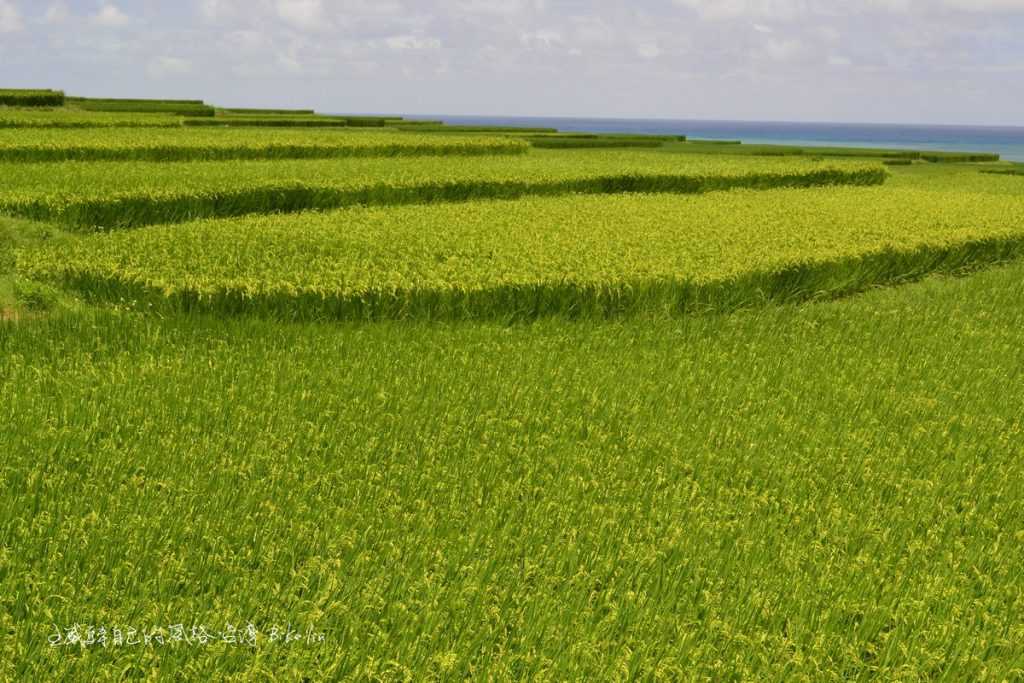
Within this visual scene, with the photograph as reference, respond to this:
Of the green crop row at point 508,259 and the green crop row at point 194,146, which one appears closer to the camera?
the green crop row at point 508,259

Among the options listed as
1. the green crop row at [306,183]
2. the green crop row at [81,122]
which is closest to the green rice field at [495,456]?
the green crop row at [306,183]

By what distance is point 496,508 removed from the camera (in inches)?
159

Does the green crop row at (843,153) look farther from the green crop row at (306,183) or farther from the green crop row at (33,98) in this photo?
the green crop row at (33,98)

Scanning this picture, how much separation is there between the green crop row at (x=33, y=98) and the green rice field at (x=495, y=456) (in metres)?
26.1

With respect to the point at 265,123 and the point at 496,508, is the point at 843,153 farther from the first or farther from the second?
the point at 496,508

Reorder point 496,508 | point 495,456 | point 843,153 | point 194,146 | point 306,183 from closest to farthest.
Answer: point 496,508, point 495,456, point 306,183, point 194,146, point 843,153

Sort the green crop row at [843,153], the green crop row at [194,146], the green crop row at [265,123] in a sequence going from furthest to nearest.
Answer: the green crop row at [843,153] → the green crop row at [265,123] → the green crop row at [194,146]

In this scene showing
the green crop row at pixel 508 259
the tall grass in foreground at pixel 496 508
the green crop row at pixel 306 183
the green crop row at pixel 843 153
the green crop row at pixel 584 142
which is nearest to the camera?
the tall grass in foreground at pixel 496 508

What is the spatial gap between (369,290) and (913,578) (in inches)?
200

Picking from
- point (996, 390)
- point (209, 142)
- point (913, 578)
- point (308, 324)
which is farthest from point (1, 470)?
point (209, 142)

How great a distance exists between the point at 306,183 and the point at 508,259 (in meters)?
5.71

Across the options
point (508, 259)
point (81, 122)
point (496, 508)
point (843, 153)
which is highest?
point (843, 153)

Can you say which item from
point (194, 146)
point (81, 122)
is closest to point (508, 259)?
point (194, 146)

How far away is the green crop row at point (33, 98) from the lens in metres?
33.4
